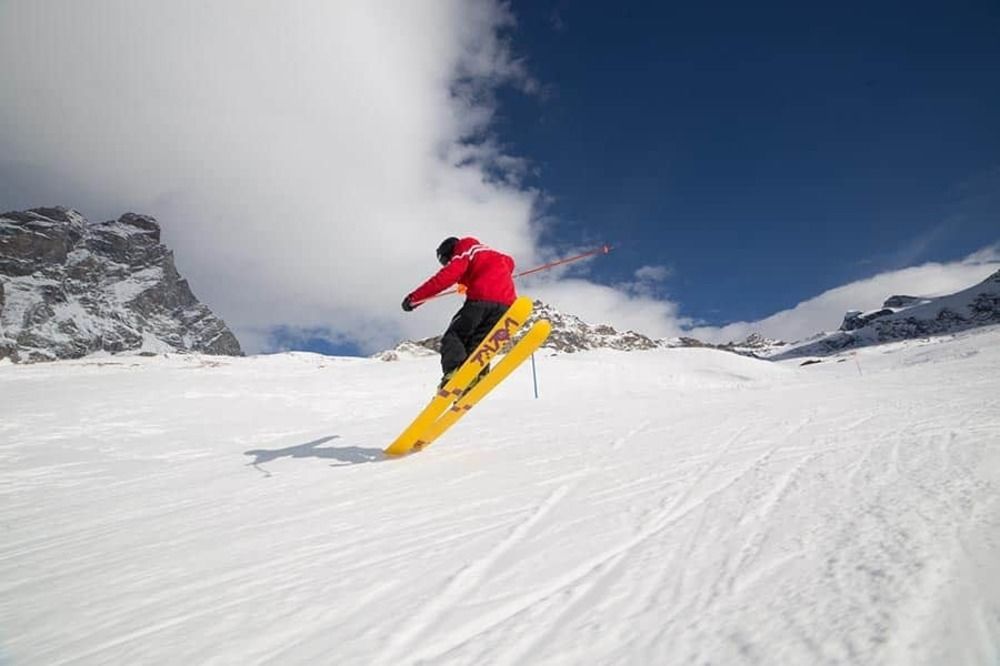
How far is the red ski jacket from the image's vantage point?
571 centimetres

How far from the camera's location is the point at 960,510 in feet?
6.01

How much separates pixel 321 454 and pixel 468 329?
2.72 m

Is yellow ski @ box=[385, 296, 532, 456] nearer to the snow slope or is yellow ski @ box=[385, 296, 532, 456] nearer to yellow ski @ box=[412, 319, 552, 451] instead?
yellow ski @ box=[412, 319, 552, 451]

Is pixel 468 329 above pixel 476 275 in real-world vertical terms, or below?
below

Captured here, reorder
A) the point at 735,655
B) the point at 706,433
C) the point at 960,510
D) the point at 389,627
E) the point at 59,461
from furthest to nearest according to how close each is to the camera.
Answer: the point at 59,461
the point at 706,433
the point at 960,510
the point at 389,627
the point at 735,655

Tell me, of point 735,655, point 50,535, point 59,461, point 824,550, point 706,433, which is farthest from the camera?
point 59,461

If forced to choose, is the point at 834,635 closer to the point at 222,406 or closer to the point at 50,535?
the point at 50,535

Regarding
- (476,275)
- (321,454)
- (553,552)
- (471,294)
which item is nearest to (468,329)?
(471,294)

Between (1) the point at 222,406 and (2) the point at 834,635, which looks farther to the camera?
Answer: (1) the point at 222,406

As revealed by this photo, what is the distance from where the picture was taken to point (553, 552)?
6.64ft

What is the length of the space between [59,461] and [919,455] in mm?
9636

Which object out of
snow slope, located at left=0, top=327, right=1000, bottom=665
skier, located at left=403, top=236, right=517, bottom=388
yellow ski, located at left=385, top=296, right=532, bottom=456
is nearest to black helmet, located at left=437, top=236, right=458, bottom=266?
skier, located at left=403, top=236, right=517, bottom=388

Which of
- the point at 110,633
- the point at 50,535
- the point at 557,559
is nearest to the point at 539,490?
the point at 557,559

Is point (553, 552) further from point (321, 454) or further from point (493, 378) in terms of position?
point (321, 454)
